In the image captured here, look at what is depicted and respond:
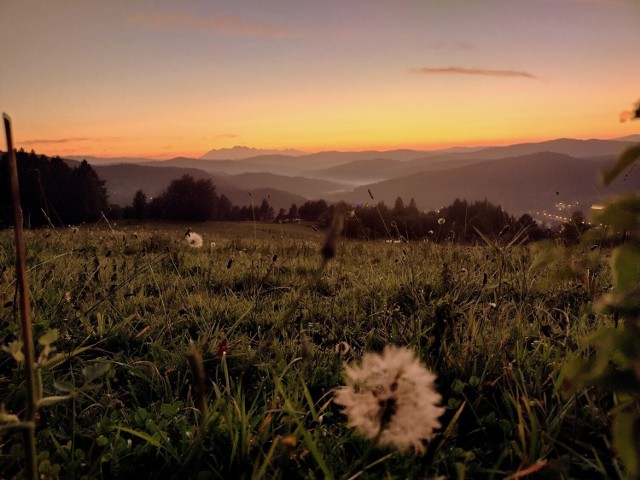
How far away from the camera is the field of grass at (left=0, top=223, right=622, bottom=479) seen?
198 cm

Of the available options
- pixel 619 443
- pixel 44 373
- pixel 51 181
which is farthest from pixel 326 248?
pixel 51 181

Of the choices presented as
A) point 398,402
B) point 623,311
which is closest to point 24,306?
point 398,402

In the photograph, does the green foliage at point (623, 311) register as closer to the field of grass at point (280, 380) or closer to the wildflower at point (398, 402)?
the field of grass at point (280, 380)

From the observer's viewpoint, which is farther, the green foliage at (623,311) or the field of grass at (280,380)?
the field of grass at (280,380)

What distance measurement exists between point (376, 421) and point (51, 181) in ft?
347

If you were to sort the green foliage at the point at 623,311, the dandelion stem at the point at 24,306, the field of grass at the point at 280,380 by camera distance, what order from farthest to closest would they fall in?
1. the field of grass at the point at 280,380
2. the green foliage at the point at 623,311
3. the dandelion stem at the point at 24,306

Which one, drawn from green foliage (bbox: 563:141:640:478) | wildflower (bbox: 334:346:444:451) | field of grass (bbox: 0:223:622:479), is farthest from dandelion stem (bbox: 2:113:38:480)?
green foliage (bbox: 563:141:640:478)

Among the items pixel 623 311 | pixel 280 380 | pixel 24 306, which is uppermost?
pixel 24 306

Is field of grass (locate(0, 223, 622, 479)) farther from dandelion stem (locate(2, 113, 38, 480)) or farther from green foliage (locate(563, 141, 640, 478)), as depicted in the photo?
green foliage (locate(563, 141, 640, 478))

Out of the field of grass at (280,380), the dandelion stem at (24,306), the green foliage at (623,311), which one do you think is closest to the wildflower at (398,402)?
the field of grass at (280,380)

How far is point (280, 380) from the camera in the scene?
2.26m

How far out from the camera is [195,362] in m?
1.06

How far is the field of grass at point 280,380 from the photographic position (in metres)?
1.98

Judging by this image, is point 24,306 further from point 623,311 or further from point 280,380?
point 623,311
